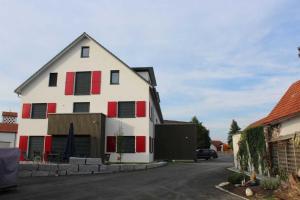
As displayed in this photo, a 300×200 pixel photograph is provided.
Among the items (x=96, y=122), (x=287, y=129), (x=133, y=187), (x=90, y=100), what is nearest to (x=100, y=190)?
(x=133, y=187)

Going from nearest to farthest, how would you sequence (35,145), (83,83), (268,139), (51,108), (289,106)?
(289,106), (268,139), (35,145), (51,108), (83,83)

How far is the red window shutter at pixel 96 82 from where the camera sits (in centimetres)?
3073

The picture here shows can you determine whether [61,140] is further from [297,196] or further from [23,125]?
[297,196]

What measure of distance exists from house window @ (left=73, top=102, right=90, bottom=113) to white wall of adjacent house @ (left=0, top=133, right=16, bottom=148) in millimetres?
9517

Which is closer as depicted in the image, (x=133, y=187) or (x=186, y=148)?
(x=133, y=187)

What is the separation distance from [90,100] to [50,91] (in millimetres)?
4005

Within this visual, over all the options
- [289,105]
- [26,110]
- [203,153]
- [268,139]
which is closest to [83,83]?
[26,110]

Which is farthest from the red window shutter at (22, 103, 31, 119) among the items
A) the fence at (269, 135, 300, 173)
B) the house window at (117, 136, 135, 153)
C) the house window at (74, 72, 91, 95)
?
the fence at (269, 135, 300, 173)

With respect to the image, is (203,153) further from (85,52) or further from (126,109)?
(85,52)

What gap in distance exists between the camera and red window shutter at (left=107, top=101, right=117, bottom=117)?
3014 centimetres

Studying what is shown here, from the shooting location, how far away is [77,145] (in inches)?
1116

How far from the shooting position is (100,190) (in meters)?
13.4

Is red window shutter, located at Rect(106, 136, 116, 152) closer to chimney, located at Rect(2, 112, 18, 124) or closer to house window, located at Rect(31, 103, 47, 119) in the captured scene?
house window, located at Rect(31, 103, 47, 119)

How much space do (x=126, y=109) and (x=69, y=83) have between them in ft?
19.3
